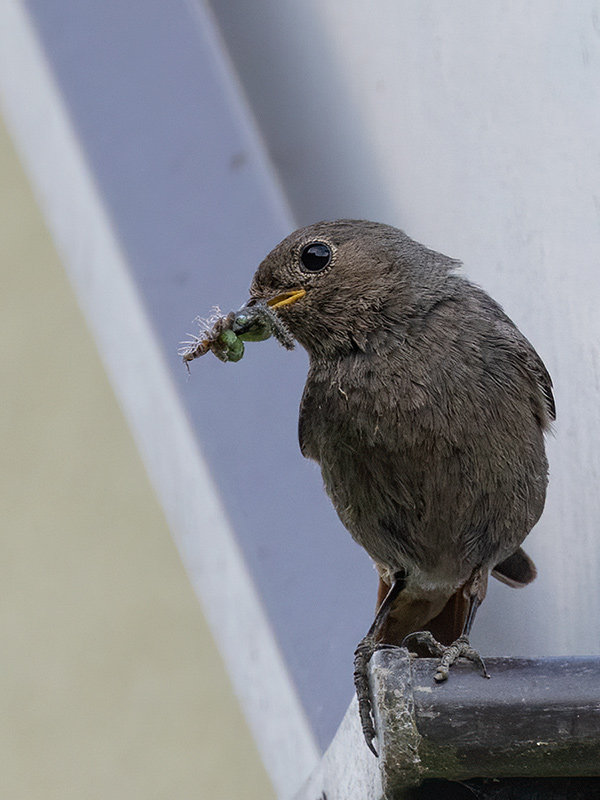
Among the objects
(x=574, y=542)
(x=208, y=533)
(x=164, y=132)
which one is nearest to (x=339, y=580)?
(x=208, y=533)

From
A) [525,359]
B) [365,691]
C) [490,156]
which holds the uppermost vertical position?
[490,156]

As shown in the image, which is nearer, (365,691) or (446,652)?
(446,652)

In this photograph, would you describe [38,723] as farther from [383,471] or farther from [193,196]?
[383,471]

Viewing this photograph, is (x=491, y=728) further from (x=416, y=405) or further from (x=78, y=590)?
(x=78, y=590)

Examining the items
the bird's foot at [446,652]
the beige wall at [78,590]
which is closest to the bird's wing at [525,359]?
the bird's foot at [446,652]

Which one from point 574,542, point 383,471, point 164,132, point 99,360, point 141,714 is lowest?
point 141,714

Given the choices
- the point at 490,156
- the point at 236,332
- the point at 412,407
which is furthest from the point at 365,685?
the point at 490,156

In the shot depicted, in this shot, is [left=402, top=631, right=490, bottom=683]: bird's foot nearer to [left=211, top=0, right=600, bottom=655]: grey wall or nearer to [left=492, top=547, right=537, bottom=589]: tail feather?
[left=492, top=547, right=537, bottom=589]: tail feather
